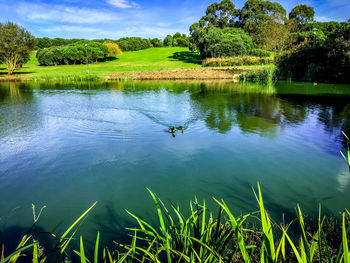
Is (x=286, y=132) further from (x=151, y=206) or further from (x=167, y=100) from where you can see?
(x=167, y=100)

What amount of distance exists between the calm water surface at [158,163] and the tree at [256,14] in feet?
194

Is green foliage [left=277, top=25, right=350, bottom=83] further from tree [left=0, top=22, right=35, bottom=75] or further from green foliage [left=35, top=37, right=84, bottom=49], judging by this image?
green foliage [left=35, top=37, right=84, bottom=49]

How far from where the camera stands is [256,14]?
2635 inches

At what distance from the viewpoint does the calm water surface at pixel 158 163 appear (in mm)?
4238

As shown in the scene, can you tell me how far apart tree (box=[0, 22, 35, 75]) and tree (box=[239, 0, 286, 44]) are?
53.1 metres

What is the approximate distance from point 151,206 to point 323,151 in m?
5.47

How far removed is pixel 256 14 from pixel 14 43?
205 ft

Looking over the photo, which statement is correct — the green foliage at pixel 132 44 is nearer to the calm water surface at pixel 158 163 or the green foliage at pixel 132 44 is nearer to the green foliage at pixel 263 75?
the green foliage at pixel 263 75

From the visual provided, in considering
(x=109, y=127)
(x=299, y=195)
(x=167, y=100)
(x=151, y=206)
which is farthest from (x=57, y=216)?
(x=167, y=100)

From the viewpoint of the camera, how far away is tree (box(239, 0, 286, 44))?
2454 inches

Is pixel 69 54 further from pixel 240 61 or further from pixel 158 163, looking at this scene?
pixel 158 163

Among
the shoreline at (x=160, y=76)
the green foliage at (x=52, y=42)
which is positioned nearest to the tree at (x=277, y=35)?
the shoreline at (x=160, y=76)

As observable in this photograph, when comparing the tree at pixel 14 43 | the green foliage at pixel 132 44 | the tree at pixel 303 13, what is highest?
the tree at pixel 303 13

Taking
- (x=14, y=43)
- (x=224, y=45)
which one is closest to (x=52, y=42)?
(x=14, y=43)
